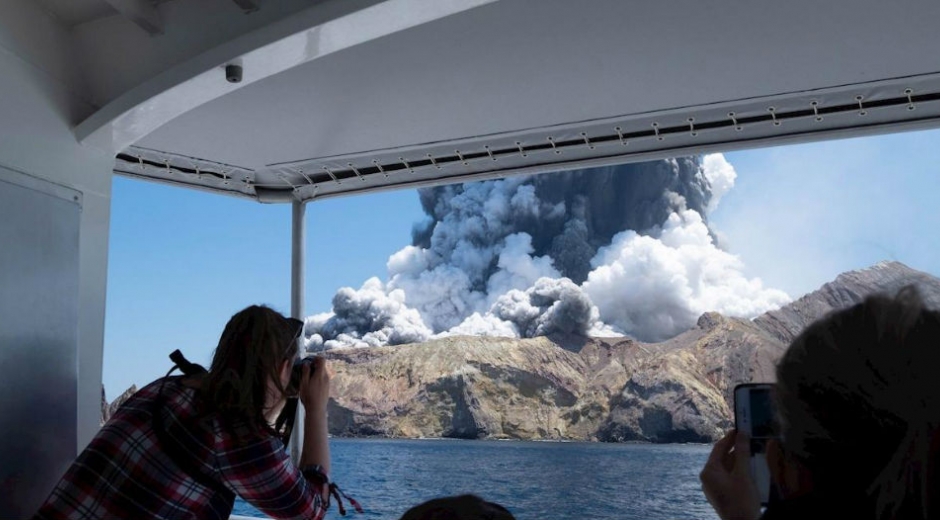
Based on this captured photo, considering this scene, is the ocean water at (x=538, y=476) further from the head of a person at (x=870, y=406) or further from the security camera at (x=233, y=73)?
the head of a person at (x=870, y=406)

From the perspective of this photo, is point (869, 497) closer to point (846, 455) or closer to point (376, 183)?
point (846, 455)

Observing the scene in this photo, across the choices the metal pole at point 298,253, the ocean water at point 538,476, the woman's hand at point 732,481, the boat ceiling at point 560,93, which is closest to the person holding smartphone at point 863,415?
the woman's hand at point 732,481

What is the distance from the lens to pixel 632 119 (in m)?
2.58

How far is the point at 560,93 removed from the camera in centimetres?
247

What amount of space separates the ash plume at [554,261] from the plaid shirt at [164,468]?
3423cm

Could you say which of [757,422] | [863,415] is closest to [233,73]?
[757,422]

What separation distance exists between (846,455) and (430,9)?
48.8 inches

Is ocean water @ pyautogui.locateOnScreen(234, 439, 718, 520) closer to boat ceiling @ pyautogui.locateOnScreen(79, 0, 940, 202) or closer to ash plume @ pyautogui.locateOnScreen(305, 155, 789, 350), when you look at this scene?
ash plume @ pyautogui.locateOnScreen(305, 155, 789, 350)

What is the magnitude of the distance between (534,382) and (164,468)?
34.3 meters

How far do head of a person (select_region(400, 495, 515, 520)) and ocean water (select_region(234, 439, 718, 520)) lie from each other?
30.9 m

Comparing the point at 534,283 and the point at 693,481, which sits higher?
the point at 534,283

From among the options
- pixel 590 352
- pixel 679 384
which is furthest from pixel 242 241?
pixel 679 384

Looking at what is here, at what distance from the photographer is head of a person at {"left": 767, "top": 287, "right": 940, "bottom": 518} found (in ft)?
1.55

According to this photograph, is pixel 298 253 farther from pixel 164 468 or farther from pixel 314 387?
pixel 164 468
